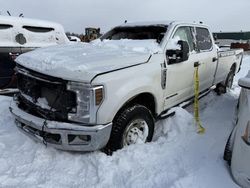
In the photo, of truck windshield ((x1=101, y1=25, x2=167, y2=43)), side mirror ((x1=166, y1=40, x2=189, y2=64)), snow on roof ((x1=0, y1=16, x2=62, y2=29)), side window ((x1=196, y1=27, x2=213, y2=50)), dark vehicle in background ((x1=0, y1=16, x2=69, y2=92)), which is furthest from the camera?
side window ((x1=196, y1=27, x2=213, y2=50))

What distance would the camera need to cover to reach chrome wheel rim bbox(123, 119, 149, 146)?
11.8 feet

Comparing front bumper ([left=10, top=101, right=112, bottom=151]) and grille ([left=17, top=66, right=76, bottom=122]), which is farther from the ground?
grille ([left=17, top=66, right=76, bottom=122])

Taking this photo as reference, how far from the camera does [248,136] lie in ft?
8.84

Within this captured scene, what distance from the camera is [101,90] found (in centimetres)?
303

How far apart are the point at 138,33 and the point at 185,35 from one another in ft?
2.68

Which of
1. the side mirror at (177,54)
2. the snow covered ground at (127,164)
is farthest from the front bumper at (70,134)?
the side mirror at (177,54)

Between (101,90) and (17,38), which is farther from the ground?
(17,38)

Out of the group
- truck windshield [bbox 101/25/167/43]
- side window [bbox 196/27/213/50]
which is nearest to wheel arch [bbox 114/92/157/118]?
truck windshield [bbox 101/25/167/43]

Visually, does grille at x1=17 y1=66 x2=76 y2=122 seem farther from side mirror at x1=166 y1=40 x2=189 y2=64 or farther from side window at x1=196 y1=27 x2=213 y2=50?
side window at x1=196 y1=27 x2=213 y2=50

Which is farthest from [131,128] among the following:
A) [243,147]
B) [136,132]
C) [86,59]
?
[243,147]

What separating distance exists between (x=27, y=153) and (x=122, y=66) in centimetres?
167

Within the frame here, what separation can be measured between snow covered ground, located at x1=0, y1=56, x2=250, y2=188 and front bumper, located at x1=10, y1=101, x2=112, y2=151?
322 millimetres

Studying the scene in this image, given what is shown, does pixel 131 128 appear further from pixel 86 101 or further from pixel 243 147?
pixel 243 147

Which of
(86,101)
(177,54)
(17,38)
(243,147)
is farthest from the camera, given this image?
(17,38)
